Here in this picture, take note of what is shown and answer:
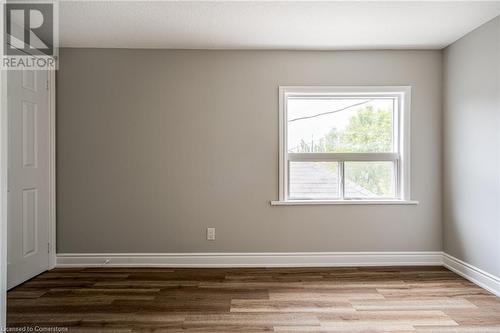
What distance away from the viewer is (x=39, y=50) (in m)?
3.16

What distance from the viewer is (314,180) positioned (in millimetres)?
3521

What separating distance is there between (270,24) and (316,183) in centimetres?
172

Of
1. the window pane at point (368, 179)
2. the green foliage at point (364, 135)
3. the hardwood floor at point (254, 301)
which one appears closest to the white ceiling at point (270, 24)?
the green foliage at point (364, 135)

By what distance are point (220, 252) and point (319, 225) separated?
1121 millimetres

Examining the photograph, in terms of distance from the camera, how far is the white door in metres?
2.78

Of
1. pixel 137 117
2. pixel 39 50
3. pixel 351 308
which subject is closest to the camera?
pixel 351 308

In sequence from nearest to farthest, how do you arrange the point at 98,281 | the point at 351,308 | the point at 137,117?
the point at 351,308 → the point at 98,281 → the point at 137,117

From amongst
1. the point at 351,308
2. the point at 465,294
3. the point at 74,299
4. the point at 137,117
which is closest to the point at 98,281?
the point at 74,299

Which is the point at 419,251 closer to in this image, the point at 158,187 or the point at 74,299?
the point at 158,187

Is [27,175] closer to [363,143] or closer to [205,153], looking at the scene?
[205,153]

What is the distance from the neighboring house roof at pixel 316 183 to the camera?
3.51m

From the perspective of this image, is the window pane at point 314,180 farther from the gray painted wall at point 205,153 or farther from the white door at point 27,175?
the white door at point 27,175

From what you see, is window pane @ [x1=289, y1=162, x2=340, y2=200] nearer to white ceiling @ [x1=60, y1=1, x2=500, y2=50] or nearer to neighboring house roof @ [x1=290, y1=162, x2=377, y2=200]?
neighboring house roof @ [x1=290, y1=162, x2=377, y2=200]

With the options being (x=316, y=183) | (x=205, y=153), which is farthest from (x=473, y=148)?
(x=205, y=153)
